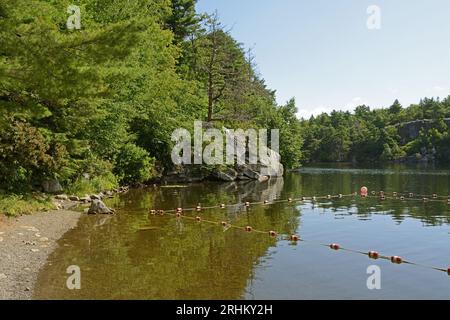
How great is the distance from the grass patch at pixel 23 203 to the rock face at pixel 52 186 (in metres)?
1.70

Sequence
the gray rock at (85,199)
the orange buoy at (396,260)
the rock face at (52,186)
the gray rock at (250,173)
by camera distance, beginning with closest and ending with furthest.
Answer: the orange buoy at (396,260)
the rock face at (52,186)
the gray rock at (85,199)
the gray rock at (250,173)

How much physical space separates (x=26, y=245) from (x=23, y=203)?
4993 mm

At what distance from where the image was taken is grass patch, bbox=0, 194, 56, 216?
15.2 meters

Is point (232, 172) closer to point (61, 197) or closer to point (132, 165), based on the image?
point (132, 165)

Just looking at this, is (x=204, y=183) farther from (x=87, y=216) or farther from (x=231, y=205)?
(x=87, y=216)

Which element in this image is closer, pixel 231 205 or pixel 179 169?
pixel 231 205

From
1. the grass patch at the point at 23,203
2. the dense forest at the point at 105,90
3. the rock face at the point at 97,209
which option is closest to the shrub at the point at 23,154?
the dense forest at the point at 105,90

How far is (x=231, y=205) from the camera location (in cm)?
2252

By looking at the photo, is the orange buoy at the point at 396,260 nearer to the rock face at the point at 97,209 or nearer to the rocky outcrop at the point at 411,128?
the rock face at the point at 97,209

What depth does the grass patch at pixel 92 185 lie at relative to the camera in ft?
72.5

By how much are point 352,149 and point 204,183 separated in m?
74.1
